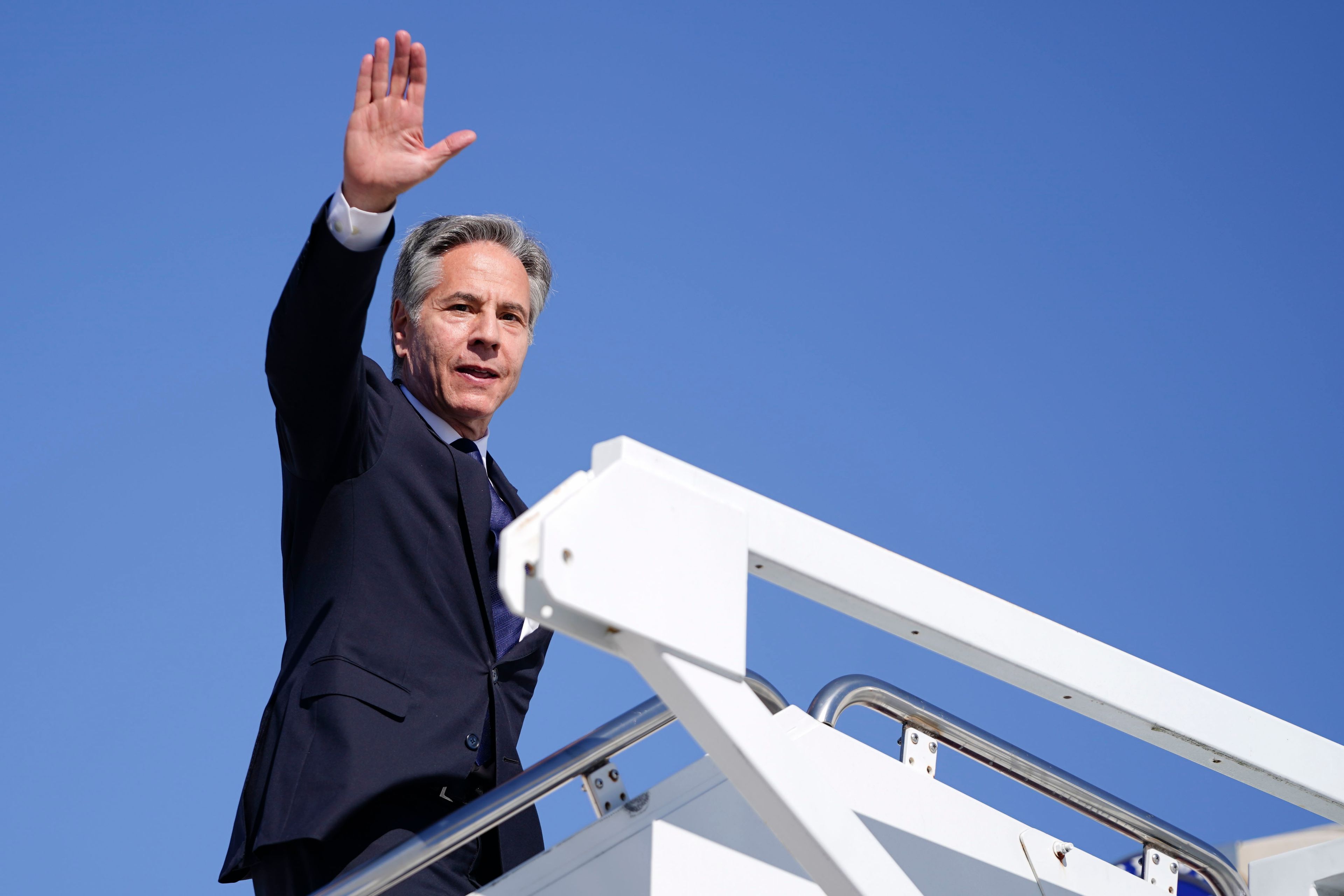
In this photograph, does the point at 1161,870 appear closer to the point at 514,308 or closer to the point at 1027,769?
the point at 1027,769

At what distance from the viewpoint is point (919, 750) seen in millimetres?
2840

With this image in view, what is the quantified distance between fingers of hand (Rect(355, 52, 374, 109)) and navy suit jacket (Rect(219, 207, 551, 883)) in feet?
0.91

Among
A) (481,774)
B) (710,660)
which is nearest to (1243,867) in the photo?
(481,774)

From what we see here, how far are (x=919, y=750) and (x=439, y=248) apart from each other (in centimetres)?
204

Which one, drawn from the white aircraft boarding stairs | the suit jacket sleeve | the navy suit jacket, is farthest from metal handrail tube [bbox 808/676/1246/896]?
the suit jacket sleeve

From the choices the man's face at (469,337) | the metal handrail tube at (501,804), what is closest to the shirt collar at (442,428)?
the man's face at (469,337)

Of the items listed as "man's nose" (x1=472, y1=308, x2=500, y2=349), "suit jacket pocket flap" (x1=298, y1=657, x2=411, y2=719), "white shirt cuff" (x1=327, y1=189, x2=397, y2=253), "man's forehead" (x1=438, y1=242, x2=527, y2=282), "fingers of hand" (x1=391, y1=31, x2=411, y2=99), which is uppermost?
"man's forehead" (x1=438, y1=242, x2=527, y2=282)

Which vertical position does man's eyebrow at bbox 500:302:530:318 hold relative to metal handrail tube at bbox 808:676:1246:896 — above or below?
above

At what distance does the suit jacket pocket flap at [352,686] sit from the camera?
2686mm

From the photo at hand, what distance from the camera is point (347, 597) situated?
112 inches

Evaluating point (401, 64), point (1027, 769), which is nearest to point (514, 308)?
point (401, 64)

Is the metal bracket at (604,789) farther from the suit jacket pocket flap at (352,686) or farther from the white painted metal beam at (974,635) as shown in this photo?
the white painted metal beam at (974,635)

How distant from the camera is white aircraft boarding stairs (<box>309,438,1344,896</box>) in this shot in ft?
5.73

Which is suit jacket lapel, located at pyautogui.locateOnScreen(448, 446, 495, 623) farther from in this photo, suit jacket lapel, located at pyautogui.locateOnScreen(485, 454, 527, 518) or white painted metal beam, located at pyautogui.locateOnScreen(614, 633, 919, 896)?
white painted metal beam, located at pyautogui.locateOnScreen(614, 633, 919, 896)
